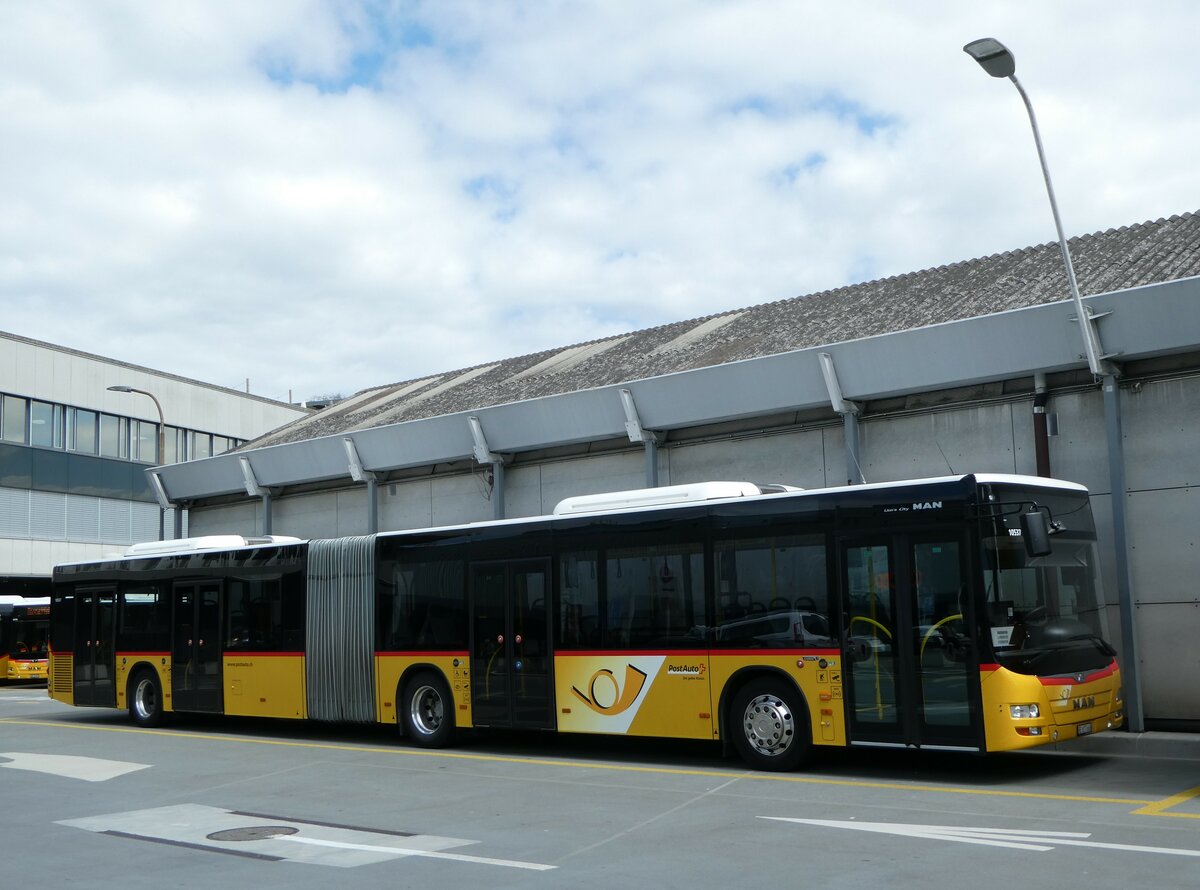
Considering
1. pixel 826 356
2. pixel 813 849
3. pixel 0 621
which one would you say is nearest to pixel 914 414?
pixel 826 356

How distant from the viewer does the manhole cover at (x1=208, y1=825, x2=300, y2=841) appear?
33.6 ft

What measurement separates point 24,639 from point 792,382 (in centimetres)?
2798

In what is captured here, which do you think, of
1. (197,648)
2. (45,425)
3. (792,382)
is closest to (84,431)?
(45,425)

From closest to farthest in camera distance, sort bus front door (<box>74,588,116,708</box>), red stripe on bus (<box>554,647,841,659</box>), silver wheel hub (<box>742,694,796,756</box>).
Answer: red stripe on bus (<box>554,647,841,659</box>) < silver wheel hub (<box>742,694,796,756</box>) < bus front door (<box>74,588,116,708</box>)

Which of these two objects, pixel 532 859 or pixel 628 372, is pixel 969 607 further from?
pixel 628 372

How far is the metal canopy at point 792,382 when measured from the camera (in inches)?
603

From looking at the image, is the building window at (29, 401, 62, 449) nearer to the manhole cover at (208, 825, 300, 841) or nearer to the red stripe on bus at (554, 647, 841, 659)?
the red stripe on bus at (554, 647, 841, 659)

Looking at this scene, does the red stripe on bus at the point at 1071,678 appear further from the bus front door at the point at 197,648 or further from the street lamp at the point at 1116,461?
the bus front door at the point at 197,648

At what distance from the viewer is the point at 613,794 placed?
1221 cm

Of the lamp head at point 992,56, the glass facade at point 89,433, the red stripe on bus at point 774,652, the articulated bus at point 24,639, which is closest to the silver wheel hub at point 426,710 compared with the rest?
the red stripe on bus at point 774,652

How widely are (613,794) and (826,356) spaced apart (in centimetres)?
821

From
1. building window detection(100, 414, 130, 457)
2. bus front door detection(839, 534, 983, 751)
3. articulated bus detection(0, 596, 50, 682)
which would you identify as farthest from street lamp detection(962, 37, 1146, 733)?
building window detection(100, 414, 130, 457)

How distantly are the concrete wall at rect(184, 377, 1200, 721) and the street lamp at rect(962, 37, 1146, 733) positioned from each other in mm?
339

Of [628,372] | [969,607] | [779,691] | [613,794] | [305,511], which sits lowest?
[613,794]
